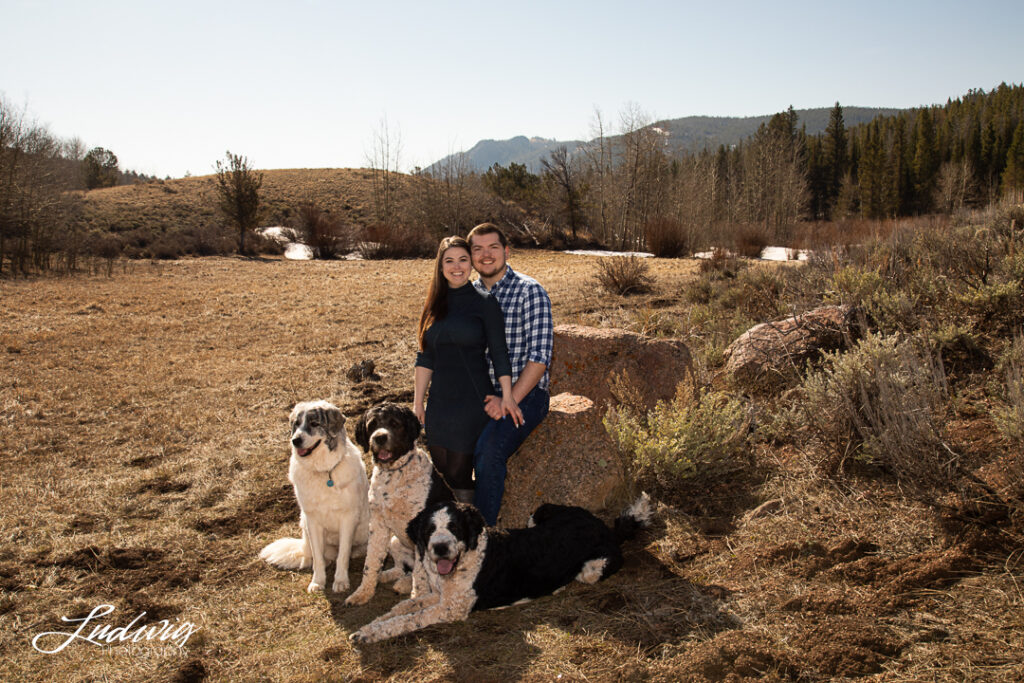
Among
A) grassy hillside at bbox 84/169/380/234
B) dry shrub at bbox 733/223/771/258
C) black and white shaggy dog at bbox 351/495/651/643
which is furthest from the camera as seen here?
grassy hillside at bbox 84/169/380/234

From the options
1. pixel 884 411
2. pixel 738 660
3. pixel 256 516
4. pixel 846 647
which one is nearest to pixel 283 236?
pixel 256 516

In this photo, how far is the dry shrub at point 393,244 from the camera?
98.4 feet

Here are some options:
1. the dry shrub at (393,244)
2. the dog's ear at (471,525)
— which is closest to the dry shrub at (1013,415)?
the dog's ear at (471,525)

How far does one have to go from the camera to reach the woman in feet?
13.9

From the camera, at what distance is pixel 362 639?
10.8 ft

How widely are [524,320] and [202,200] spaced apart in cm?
4966

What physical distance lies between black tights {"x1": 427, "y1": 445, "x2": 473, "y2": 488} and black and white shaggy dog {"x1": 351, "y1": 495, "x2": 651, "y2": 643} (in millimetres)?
704

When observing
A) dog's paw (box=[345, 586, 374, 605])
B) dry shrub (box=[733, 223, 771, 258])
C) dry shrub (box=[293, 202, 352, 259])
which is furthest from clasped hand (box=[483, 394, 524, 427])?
dry shrub (box=[293, 202, 352, 259])

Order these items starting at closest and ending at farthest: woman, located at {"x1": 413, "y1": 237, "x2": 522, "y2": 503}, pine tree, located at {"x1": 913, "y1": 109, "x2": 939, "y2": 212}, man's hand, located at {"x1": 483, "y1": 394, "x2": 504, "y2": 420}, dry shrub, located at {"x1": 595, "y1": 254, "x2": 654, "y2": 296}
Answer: man's hand, located at {"x1": 483, "y1": 394, "x2": 504, "y2": 420}
woman, located at {"x1": 413, "y1": 237, "x2": 522, "y2": 503}
dry shrub, located at {"x1": 595, "y1": 254, "x2": 654, "y2": 296}
pine tree, located at {"x1": 913, "y1": 109, "x2": 939, "y2": 212}

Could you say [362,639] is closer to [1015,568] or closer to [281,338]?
[1015,568]

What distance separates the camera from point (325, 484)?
376cm

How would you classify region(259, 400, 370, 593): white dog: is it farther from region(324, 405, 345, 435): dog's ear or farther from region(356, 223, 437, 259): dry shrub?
region(356, 223, 437, 259): dry shrub

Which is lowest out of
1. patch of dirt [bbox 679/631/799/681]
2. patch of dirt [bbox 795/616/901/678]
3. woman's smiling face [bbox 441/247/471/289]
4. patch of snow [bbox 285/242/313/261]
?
patch of dirt [bbox 679/631/799/681]

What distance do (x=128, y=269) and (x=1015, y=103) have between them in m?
90.9
